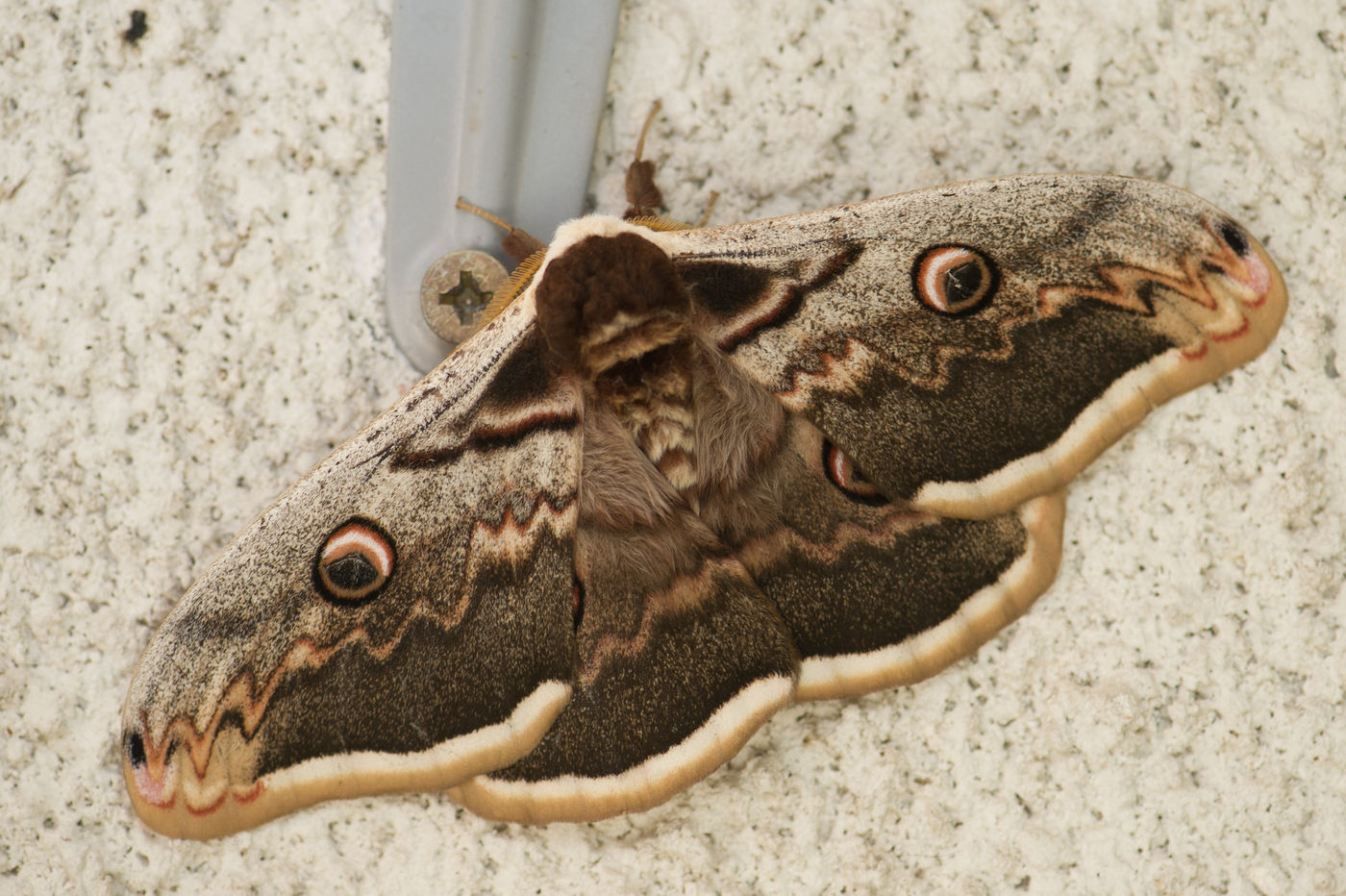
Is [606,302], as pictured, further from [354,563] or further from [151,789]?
[151,789]

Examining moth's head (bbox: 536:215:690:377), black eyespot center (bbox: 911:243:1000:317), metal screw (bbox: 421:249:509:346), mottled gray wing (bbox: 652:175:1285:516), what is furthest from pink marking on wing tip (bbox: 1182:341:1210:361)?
metal screw (bbox: 421:249:509:346)

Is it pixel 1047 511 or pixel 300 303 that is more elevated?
pixel 300 303

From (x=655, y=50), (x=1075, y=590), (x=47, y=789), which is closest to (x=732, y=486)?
(x=1075, y=590)

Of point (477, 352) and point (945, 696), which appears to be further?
point (945, 696)

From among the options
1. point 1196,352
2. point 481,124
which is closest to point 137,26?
point 481,124

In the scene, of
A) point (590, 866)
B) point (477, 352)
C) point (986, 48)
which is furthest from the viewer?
point (986, 48)

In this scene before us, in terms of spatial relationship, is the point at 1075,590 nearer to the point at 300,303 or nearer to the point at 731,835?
the point at 731,835
